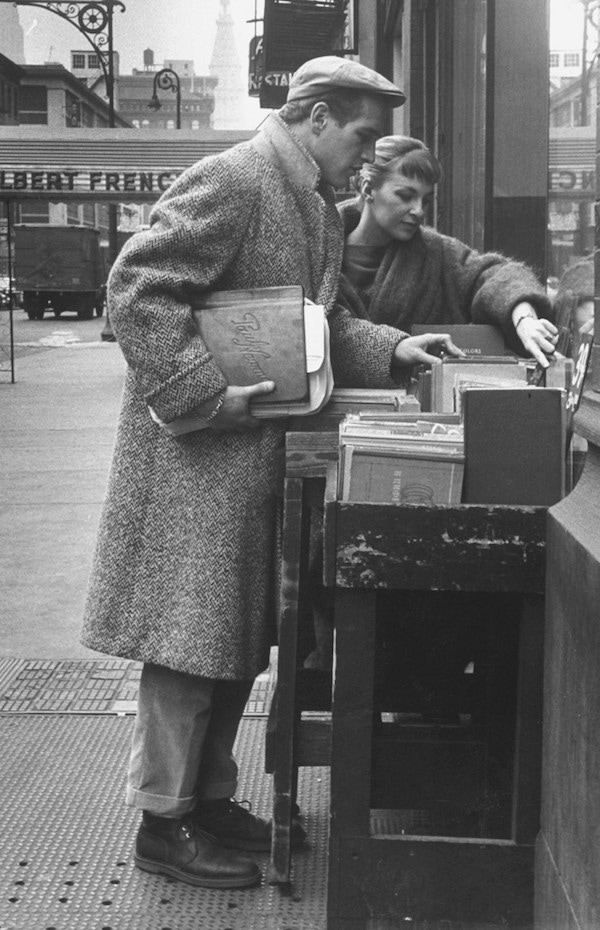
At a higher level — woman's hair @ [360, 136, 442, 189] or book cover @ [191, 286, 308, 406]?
woman's hair @ [360, 136, 442, 189]

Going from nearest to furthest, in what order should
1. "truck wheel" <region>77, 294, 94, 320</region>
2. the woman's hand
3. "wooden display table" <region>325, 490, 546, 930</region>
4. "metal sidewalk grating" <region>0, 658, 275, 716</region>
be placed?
"wooden display table" <region>325, 490, 546, 930</region>
the woman's hand
"metal sidewalk grating" <region>0, 658, 275, 716</region>
"truck wheel" <region>77, 294, 94, 320</region>

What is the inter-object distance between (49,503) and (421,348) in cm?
597

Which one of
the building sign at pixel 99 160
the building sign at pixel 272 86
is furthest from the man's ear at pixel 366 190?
the building sign at pixel 99 160

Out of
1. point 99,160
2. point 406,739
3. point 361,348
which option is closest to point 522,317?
point 361,348

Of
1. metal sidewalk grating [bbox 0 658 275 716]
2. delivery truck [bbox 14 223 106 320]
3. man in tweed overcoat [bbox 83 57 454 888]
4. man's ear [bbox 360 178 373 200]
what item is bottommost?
metal sidewalk grating [bbox 0 658 275 716]

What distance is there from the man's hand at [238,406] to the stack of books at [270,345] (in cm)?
2

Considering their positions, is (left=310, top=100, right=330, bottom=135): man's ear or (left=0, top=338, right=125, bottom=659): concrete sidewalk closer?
(left=310, top=100, right=330, bottom=135): man's ear

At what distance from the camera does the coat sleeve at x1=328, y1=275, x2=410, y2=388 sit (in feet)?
12.2

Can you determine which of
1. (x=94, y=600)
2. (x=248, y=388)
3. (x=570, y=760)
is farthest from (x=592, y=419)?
(x=94, y=600)

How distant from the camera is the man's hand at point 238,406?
3.35 m

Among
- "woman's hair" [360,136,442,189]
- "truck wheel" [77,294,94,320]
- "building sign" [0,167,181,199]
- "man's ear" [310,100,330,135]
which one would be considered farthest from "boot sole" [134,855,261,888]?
"truck wheel" [77,294,94,320]

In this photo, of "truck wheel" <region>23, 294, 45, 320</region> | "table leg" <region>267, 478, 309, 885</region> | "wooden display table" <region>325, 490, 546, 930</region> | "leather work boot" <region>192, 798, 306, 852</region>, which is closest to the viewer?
"wooden display table" <region>325, 490, 546, 930</region>

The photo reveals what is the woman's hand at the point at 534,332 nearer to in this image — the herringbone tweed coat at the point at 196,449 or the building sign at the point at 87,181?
the herringbone tweed coat at the point at 196,449

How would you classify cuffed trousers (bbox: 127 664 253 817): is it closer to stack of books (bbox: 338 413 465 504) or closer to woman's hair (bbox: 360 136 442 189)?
stack of books (bbox: 338 413 465 504)
